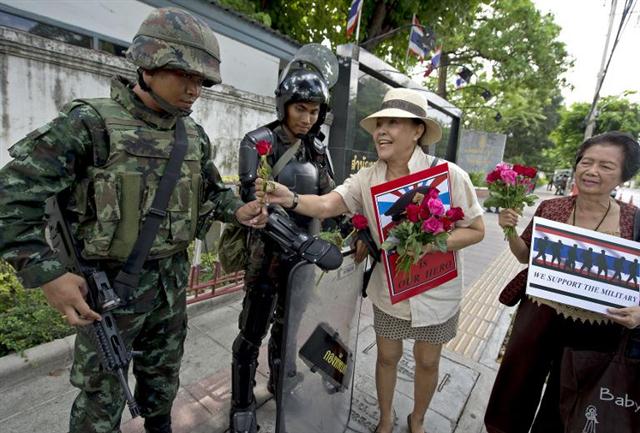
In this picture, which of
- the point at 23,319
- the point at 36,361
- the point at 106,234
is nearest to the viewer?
the point at 106,234

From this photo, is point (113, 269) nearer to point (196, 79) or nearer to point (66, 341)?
point (196, 79)

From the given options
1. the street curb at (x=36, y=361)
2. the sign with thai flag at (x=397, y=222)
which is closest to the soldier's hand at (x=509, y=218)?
the sign with thai flag at (x=397, y=222)

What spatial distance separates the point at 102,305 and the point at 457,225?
1.65 metres

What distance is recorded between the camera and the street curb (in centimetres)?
217

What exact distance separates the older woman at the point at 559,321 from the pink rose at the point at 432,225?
1.53 feet

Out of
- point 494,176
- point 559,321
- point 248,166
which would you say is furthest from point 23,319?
point 559,321

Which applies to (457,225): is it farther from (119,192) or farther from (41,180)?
(41,180)

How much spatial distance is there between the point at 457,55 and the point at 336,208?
55.7 ft

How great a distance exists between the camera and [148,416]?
1.68m

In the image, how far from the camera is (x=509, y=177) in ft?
5.16

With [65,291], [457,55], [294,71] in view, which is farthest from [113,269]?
[457,55]

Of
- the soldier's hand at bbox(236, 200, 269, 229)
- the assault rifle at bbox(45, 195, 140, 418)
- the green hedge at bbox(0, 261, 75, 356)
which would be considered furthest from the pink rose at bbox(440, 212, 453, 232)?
the green hedge at bbox(0, 261, 75, 356)

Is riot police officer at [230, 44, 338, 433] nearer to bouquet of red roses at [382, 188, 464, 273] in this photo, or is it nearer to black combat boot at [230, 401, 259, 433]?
black combat boot at [230, 401, 259, 433]

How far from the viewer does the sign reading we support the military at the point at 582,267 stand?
1562 millimetres
